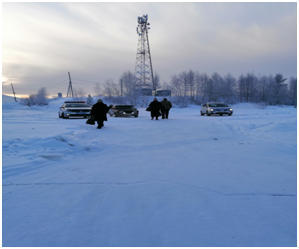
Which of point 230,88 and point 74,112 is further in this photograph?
point 230,88

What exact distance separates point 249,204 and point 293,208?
0.56m

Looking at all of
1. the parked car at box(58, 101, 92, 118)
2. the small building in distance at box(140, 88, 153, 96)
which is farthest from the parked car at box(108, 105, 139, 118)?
the small building in distance at box(140, 88, 153, 96)

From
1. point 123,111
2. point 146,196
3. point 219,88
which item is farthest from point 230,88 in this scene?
point 146,196

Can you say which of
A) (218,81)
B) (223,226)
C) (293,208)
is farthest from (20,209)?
(218,81)

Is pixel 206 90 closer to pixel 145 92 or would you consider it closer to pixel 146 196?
pixel 145 92

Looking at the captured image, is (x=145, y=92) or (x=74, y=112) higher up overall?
(x=145, y=92)

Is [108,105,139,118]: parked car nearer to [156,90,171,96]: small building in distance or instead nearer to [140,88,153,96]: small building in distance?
[140,88,153,96]: small building in distance

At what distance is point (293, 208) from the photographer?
9.60ft

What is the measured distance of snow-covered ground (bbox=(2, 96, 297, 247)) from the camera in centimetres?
236

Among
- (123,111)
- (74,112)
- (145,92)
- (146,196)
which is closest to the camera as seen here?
(146,196)

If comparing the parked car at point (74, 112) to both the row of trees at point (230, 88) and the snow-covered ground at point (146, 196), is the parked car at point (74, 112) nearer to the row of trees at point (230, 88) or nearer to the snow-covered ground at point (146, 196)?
the snow-covered ground at point (146, 196)

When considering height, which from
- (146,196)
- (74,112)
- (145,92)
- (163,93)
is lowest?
(146,196)

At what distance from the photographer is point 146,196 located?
332 cm

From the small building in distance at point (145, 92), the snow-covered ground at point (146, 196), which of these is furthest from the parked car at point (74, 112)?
the small building in distance at point (145, 92)
